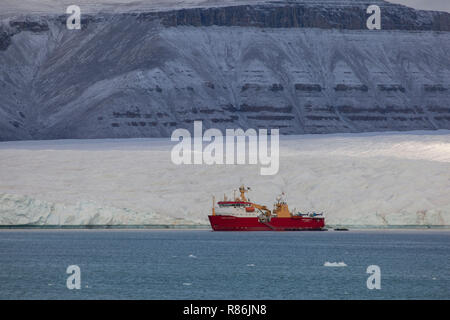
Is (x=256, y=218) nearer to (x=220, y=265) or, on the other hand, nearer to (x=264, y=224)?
(x=264, y=224)

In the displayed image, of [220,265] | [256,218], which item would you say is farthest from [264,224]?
[220,265]

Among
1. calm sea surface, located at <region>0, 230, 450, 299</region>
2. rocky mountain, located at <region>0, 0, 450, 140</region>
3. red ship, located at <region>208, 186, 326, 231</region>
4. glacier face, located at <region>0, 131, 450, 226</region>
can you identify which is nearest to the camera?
calm sea surface, located at <region>0, 230, 450, 299</region>

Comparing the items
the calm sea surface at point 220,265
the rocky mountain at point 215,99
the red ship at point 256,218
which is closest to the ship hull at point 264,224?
the red ship at point 256,218

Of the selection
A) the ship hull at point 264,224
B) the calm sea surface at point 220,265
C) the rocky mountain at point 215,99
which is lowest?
the calm sea surface at point 220,265

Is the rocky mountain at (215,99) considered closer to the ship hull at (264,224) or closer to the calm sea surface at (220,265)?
the ship hull at (264,224)

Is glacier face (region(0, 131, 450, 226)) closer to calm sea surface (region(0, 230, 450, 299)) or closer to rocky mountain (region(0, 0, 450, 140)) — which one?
calm sea surface (region(0, 230, 450, 299))

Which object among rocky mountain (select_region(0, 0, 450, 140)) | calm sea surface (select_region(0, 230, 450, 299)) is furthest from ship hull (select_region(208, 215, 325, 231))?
rocky mountain (select_region(0, 0, 450, 140))
